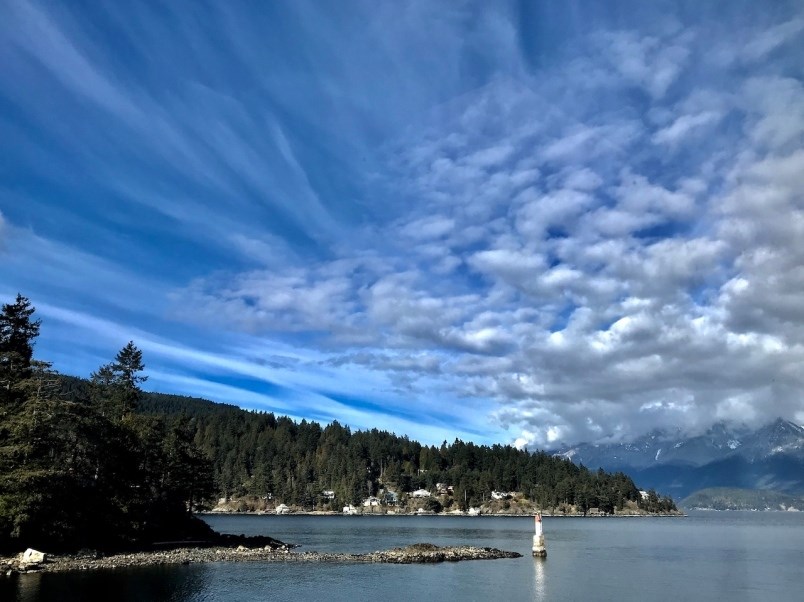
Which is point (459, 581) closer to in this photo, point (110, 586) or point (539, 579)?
point (539, 579)

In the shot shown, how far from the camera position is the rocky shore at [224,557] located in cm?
6650

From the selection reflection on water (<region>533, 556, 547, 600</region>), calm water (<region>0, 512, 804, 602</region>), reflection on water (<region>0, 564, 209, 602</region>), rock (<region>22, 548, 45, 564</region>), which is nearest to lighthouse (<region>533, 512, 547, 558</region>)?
reflection on water (<region>533, 556, 547, 600</region>)

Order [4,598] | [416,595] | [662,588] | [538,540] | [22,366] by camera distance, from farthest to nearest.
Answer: [538,540] → [22,366] → [662,588] → [416,595] → [4,598]

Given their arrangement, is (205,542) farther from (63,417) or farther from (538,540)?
(538,540)

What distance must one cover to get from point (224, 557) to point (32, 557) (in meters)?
24.1

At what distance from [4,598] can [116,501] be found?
29.7 metres

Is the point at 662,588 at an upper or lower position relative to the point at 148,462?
lower

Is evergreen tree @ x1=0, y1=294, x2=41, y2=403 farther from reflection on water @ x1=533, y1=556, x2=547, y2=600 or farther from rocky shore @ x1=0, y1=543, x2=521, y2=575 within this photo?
reflection on water @ x1=533, y1=556, x2=547, y2=600

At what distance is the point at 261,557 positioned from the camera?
285ft

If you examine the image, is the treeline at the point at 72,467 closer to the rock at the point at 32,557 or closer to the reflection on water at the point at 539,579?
the rock at the point at 32,557

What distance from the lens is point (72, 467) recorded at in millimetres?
78438

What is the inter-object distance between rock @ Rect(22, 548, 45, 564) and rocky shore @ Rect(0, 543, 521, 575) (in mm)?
255

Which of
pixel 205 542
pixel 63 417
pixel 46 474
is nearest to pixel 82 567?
pixel 46 474

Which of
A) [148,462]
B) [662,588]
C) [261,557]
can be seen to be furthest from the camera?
[148,462]
